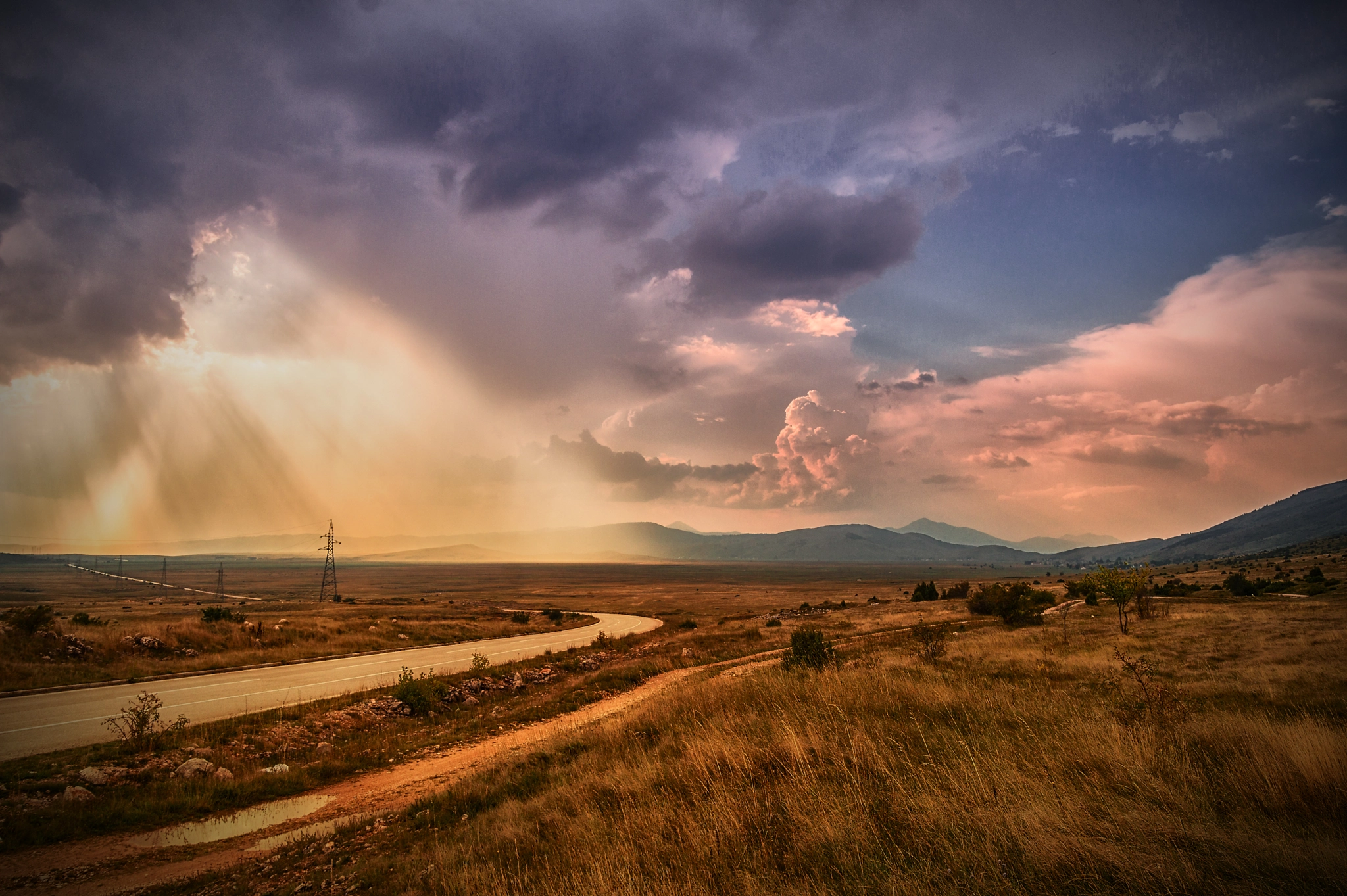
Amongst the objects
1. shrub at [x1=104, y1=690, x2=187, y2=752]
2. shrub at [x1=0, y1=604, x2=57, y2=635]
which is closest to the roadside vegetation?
shrub at [x1=0, y1=604, x2=57, y2=635]

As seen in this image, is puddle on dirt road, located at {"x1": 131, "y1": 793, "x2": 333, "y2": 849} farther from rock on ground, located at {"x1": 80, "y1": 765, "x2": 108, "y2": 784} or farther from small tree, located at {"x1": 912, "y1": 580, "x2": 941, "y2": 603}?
small tree, located at {"x1": 912, "y1": 580, "x2": 941, "y2": 603}

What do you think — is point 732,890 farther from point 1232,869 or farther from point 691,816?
point 1232,869

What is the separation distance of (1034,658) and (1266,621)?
638 inches

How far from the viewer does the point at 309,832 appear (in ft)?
31.2

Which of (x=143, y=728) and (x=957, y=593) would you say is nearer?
(x=143, y=728)

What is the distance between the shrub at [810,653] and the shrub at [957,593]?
5169 cm

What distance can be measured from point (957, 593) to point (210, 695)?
73559 millimetres

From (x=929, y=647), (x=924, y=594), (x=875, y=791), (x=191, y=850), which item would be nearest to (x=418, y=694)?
(x=191, y=850)

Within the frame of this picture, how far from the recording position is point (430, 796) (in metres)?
10.6

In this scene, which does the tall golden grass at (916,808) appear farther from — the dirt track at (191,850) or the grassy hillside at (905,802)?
the dirt track at (191,850)

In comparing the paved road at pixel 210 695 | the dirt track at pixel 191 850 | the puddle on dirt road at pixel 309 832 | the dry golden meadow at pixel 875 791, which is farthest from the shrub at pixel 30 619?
the puddle on dirt road at pixel 309 832

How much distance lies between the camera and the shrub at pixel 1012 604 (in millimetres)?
34938

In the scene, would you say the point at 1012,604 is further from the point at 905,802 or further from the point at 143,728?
the point at 143,728

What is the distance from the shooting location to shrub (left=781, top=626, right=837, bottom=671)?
16469 mm
